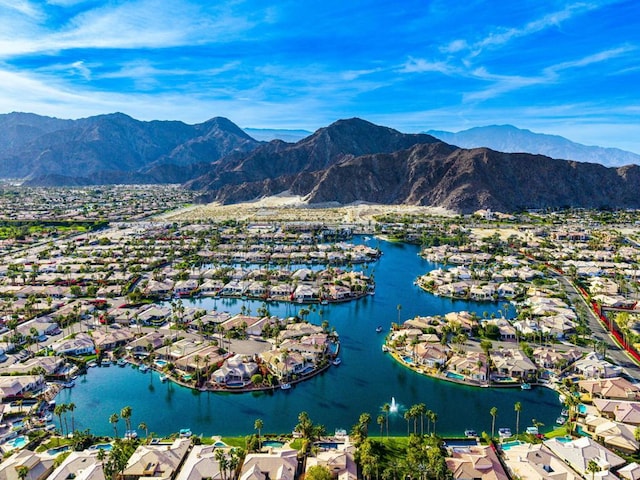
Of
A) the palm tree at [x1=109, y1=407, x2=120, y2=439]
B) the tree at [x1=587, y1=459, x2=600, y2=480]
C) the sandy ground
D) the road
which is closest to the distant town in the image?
the tree at [x1=587, y1=459, x2=600, y2=480]

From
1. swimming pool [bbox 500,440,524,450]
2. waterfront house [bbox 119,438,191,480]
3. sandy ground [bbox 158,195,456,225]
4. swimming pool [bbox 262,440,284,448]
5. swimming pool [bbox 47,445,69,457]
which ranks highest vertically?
sandy ground [bbox 158,195,456,225]

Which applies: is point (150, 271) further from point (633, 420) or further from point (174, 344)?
point (633, 420)

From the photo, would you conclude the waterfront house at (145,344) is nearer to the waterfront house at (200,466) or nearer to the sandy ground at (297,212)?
the waterfront house at (200,466)

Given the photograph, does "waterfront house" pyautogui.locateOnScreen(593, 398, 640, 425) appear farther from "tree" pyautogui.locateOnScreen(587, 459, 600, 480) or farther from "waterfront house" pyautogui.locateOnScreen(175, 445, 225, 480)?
"waterfront house" pyautogui.locateOnScreen(175, 445, 225, 480)

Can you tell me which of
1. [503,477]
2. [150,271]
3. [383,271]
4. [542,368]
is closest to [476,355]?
[542,368]

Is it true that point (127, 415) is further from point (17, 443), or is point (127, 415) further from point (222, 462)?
point (222, 462)

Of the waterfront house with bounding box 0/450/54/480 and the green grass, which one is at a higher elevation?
the waterfront house with bounding box 0/450/54/480
